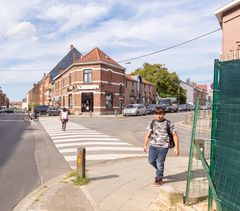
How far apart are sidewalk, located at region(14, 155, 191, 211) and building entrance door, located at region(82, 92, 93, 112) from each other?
35239 millimetres

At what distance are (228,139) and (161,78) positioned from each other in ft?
221

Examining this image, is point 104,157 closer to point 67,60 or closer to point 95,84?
point 95,84

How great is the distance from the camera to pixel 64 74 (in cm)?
5397

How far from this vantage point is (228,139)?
12.6 feet

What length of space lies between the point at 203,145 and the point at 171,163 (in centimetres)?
374

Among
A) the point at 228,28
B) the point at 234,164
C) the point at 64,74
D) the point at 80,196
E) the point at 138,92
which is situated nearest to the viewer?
the point at 234,164

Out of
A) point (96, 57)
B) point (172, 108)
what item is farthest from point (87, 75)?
point (172, 108)

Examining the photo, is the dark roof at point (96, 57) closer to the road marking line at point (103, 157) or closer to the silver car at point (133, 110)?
the silver car at point (133, 110)

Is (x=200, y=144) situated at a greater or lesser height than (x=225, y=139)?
lesser

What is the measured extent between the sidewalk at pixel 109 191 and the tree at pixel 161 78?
6288 centimetres

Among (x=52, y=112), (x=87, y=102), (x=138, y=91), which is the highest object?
(x=138, y=91)

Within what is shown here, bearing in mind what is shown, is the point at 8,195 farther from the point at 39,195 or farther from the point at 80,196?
the point at 80,196

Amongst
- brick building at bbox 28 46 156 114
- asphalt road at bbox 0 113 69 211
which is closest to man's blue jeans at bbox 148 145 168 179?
asphalt road at bbox 0 113 69 211

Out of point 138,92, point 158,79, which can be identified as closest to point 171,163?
point 138,92
